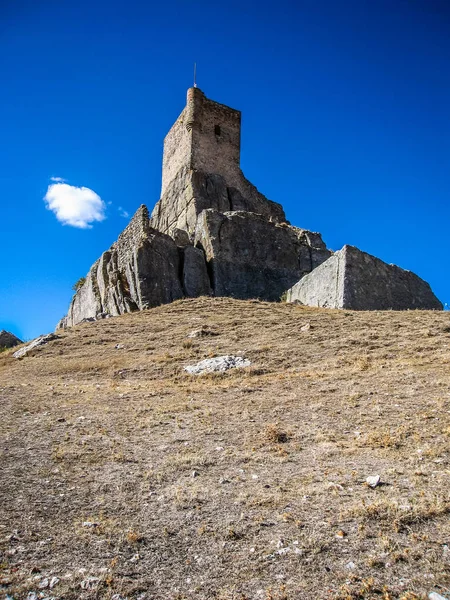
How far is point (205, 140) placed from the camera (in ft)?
95.0

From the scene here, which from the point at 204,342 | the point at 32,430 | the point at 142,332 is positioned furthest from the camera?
the point at 142,332

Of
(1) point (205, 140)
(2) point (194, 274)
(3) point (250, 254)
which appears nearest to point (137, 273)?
(2) point (194, 274)

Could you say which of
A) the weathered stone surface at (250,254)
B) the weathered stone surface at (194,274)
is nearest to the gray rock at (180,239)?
the weathered stone surface at (250,254)

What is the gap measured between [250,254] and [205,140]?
11355 mm

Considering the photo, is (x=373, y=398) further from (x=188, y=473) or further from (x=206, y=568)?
(x=206, y=568)

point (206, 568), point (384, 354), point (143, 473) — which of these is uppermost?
point (384, 354)

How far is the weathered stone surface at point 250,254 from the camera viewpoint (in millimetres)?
20141

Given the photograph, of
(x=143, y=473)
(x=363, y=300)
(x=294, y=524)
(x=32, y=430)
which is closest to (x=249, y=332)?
(x=363, y=300)

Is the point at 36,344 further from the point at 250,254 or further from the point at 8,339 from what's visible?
the point at 250,254

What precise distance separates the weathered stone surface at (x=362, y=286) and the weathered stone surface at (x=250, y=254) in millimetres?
3855

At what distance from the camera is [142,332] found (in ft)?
43.8

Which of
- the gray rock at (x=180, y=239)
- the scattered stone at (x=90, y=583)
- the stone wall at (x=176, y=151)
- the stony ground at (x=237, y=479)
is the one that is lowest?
the scattered stone at (x=90, y=583)

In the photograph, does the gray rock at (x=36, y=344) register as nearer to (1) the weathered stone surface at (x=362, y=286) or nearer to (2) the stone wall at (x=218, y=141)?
(1) the weathered stone surface at (x=362, y=286)

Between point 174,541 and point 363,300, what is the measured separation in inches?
473
